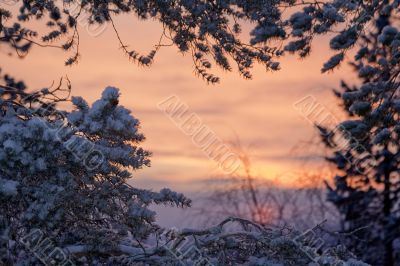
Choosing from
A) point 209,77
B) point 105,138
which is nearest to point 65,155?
point 105,138

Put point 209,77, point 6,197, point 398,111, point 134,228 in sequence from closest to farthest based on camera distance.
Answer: point 6,197
point 134,228
point 209,77
point 398,111

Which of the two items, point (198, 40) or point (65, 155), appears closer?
point (65, 155)

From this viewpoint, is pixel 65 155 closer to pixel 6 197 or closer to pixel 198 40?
pixel 6 197

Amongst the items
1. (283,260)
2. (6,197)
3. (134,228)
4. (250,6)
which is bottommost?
(6,197)

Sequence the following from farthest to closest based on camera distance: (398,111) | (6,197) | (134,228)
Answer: (398,111) < (134,228) < (6,197)

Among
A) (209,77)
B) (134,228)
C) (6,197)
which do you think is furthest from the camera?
(209,77)

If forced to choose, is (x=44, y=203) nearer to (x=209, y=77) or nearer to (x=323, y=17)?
(x=209, y=77)

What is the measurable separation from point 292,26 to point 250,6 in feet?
4.22

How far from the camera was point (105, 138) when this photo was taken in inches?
326

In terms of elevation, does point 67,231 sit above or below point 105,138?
below

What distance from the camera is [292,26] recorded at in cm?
1262

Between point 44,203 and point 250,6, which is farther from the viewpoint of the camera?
point 250,6

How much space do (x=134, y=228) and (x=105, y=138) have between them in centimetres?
115

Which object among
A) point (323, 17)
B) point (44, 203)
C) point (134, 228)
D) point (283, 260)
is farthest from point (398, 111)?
point (44, 203)
